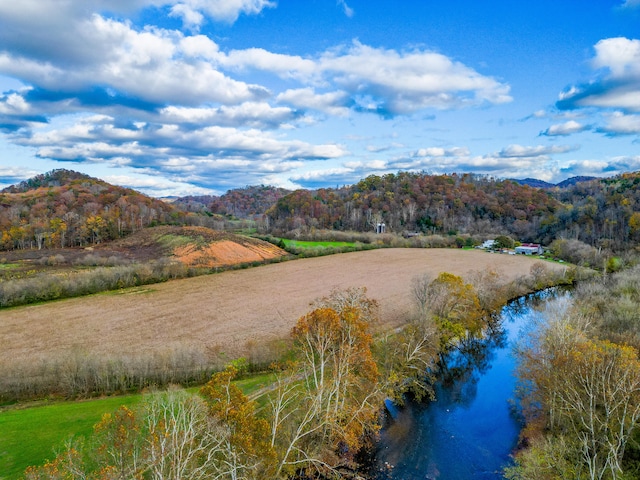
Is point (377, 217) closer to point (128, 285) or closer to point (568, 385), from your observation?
point (128, 285)

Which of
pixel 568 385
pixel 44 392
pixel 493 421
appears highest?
pixel 568 385

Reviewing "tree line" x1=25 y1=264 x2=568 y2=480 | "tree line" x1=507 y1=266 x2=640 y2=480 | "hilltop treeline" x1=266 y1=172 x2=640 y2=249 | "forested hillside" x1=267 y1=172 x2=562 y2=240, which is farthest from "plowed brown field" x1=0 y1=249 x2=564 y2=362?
"forested hillside" x1=267 y1=172 x2=562 y2=240

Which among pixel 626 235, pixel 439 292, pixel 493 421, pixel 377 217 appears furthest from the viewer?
pixel 377 217

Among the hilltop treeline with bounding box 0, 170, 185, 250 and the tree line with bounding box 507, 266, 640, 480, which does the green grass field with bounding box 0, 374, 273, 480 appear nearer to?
the tree line with bounding box 507, 266, 640, 480

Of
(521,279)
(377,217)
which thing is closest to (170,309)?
(521,279)

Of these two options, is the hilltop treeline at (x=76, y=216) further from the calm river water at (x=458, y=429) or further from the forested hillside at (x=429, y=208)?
the calm river water at (x=458, y=429)

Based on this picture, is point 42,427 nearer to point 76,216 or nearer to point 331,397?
point 331,397
